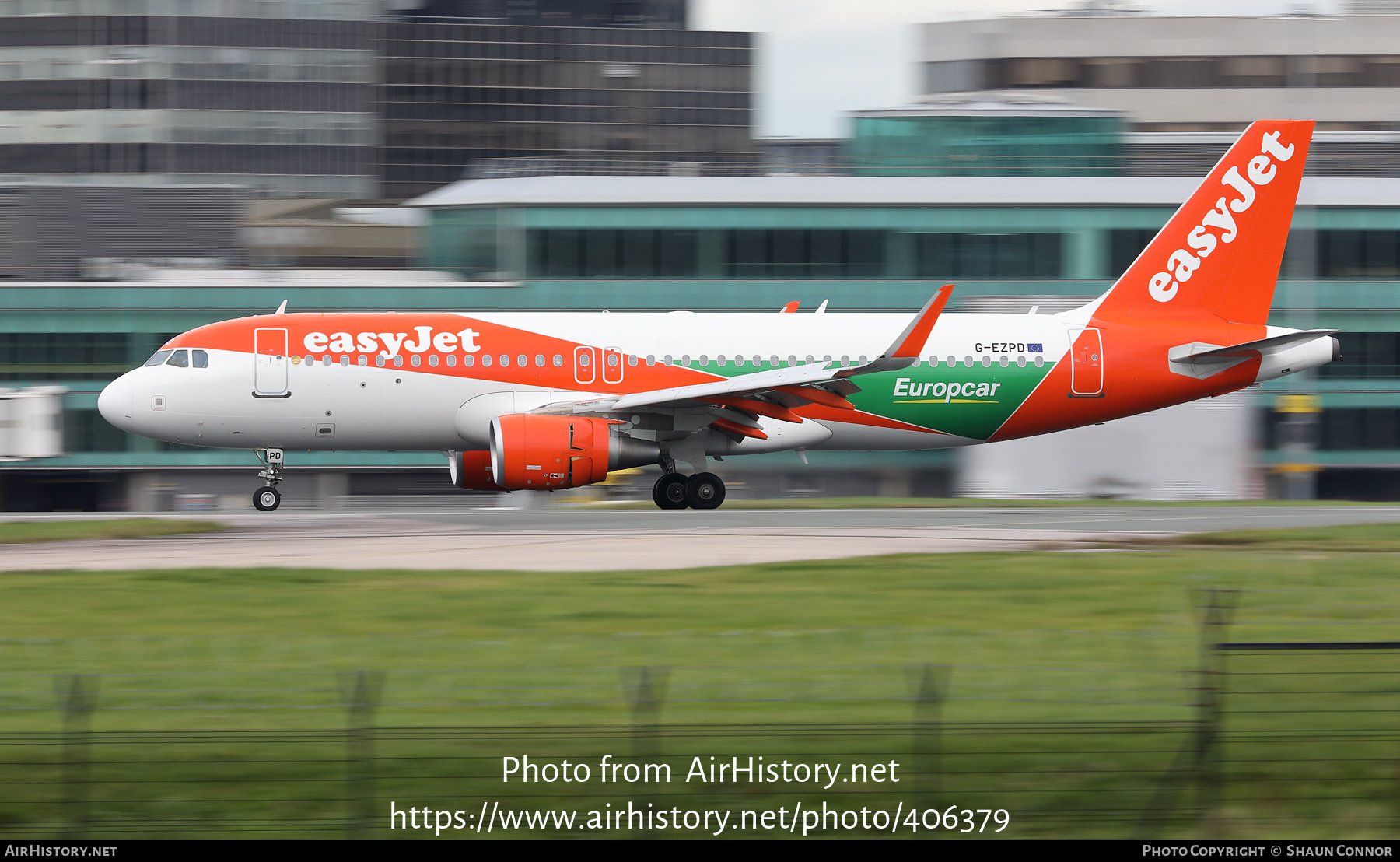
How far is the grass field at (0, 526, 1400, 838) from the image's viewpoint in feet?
30.1

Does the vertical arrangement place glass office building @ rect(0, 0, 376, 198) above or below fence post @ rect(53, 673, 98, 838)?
above

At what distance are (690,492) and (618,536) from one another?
556 cm

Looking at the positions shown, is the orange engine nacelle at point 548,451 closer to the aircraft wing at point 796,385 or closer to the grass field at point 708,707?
the aircraft wing at point 796,385

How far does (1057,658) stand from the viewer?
1170 centimetres

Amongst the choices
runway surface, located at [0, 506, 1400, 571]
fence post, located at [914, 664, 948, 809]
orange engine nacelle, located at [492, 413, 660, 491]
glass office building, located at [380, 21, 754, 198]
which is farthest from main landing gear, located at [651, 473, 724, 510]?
glass office building, located at [380, 21, 754, 198]

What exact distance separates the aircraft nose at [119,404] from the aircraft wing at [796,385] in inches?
301

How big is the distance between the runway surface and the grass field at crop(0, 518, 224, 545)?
58 centimetres

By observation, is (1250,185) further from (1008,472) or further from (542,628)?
(542,628)

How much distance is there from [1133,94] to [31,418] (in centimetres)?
7419

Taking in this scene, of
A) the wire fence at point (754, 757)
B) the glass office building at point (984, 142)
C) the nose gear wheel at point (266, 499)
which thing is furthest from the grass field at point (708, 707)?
the glass office building at point (984, 142)

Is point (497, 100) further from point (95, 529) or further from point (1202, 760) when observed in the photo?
point (1202, 760)

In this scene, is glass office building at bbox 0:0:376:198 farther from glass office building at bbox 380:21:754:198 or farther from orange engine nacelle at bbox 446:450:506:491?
orange engine nacelle at bbox 446:450:506:491

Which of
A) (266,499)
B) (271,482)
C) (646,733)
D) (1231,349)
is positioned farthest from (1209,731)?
(271,482)
